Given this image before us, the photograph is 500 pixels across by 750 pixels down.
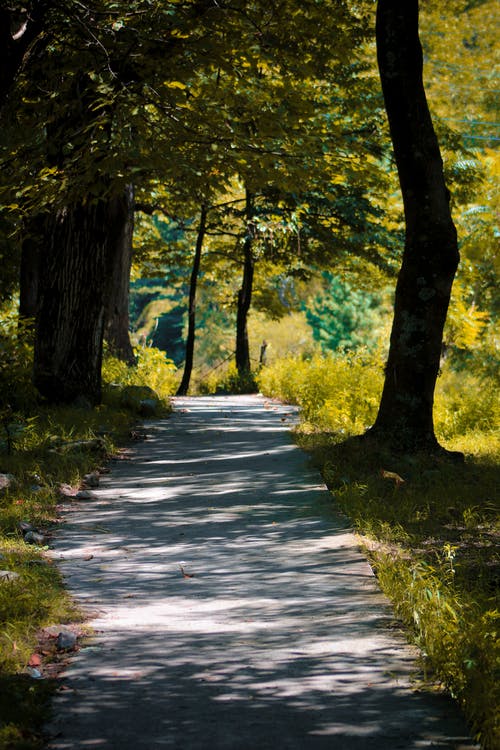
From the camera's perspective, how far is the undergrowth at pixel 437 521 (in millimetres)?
3783

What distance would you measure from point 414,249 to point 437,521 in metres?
3.87

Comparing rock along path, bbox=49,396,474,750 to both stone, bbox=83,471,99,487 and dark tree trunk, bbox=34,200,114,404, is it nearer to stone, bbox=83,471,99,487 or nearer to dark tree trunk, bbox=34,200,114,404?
stone, bbox=83,471,99,487

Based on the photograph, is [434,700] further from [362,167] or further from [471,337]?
[471,337]

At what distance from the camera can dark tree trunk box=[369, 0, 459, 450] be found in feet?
31.9

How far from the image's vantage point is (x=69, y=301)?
11922 mm

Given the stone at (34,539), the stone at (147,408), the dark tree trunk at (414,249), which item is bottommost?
the stone at (34,539)

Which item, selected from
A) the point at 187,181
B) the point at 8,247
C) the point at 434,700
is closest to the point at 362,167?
the point at 187,181

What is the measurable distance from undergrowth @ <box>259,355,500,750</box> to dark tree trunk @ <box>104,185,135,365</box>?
19.4 feet

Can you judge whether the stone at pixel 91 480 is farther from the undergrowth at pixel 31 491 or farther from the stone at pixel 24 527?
the stone at pixel 24 527

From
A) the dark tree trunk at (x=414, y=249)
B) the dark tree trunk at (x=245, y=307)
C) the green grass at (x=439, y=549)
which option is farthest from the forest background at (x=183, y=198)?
the dark tree trunk at (x=245, y=307)

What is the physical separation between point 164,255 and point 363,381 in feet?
54.5

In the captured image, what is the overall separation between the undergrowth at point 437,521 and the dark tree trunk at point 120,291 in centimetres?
591

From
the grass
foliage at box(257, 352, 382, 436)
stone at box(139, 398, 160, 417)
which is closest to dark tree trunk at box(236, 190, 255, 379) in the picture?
A: foliage at box(257, 352, 382, 436)

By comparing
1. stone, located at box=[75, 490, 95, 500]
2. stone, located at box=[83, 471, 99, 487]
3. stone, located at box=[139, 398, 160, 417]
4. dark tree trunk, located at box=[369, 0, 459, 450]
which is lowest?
stone, located at box=[75, 490, 95, 500]
